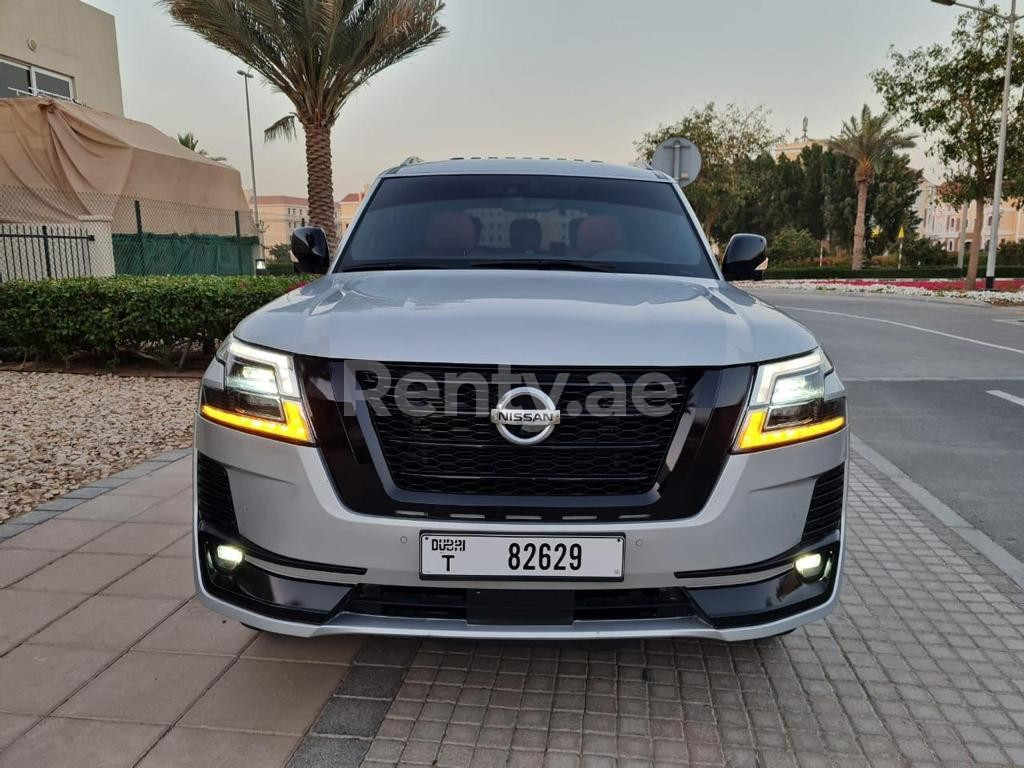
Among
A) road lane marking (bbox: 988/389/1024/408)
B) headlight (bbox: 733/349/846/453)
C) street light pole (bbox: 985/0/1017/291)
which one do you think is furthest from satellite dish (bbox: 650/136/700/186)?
street light pole (bbox: 985/0/1017/291)

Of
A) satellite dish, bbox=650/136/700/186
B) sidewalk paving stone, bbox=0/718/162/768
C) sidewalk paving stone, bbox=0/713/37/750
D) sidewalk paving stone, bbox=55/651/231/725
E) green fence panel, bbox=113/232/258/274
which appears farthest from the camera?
green fence panel, bbox=113/232/258/274

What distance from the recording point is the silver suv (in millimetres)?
2160

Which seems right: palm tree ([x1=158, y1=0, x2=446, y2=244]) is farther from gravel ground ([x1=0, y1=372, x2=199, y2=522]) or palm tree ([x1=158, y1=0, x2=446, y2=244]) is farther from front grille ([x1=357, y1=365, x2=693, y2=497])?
front grille ([x1=357, y1=365, x2=693, y2=497])

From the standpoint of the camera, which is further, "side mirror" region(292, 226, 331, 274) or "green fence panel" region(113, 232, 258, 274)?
"green fence panel" region(113, 232, 258, 274)

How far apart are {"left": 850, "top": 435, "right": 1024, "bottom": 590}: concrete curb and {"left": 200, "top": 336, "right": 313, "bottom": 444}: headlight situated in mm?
3408

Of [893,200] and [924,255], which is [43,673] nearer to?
[924,255]

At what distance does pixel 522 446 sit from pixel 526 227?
5.59 ft

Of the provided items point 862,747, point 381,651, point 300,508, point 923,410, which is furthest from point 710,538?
point 923,410

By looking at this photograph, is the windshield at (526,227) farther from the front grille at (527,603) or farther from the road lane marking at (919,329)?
the road lane marking at (919,329)

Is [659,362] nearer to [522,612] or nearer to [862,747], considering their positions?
[522,612]

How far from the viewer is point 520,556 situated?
216cm

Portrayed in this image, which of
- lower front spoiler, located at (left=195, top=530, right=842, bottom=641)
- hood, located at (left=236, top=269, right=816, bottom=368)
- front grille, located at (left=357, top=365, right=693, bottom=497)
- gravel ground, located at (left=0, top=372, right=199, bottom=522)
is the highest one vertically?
hood, located at (left=236, top=269, right=816, bottom=368)

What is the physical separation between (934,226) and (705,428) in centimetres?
12702

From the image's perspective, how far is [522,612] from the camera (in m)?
2.21
